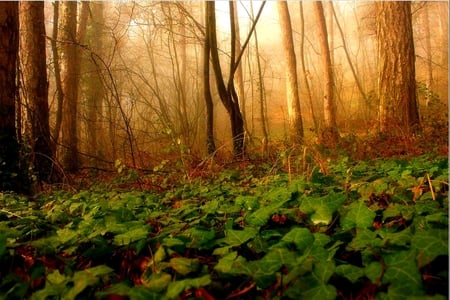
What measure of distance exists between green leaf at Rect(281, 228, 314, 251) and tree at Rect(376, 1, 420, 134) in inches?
201

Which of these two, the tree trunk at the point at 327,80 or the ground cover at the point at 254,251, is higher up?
the tree trunk at the point at 327,80

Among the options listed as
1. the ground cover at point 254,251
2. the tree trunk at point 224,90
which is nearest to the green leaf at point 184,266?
the ground cover at point 254,251

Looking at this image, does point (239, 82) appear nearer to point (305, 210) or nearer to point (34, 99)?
point (34, 99)

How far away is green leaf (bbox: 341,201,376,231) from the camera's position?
1271 mm

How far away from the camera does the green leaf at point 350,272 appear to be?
0.96 metres

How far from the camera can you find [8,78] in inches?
138

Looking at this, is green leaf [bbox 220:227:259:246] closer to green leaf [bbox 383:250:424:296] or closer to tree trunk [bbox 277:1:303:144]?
green leaf [bbox 383:250:424:296]

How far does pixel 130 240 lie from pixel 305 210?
77cm

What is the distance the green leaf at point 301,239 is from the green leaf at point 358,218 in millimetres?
204

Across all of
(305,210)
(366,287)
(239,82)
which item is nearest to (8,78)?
(305,210)

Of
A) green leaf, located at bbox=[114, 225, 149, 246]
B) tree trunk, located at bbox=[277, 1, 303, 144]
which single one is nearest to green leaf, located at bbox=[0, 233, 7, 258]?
green leaf, located at bbox=[114, 225, 149, 246]

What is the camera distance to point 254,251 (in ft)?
4.28

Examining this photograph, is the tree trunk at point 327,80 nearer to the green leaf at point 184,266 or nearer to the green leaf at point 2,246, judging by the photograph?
the green leaf at point 184,266

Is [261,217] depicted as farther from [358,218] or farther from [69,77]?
[69,77]
